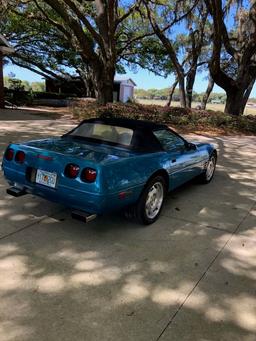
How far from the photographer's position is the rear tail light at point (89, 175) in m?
3.49

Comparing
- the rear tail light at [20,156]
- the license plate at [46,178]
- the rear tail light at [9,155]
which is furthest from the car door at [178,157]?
the rear tail light at [9,155]

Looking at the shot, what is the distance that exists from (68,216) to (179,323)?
2184mm

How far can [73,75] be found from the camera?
35.3 meters

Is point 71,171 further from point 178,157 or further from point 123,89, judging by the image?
point 123,89

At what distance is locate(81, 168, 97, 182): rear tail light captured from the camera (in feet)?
11.5

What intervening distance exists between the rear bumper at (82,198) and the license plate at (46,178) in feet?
0.15

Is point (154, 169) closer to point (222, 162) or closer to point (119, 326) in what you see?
point (119, 326)

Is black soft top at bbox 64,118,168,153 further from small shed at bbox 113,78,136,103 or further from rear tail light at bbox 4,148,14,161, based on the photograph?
small shed at bbox 113,78,136,103

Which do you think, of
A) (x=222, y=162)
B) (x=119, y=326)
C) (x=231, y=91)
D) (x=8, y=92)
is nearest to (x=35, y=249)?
(x=119, y=326)

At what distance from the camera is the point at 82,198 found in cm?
354

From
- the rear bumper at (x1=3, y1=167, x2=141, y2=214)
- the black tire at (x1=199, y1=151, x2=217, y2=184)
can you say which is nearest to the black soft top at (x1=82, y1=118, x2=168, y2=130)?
the rear bumper at (x1=3, y1=167, x2=141, y2=214)

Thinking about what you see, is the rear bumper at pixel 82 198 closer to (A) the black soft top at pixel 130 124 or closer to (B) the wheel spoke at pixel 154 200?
(B) the wheel spoke at pixel 154 200

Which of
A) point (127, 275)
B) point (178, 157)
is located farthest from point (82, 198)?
point (178, 157)

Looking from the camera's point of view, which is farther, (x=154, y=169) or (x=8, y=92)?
(x=8, y=92)
